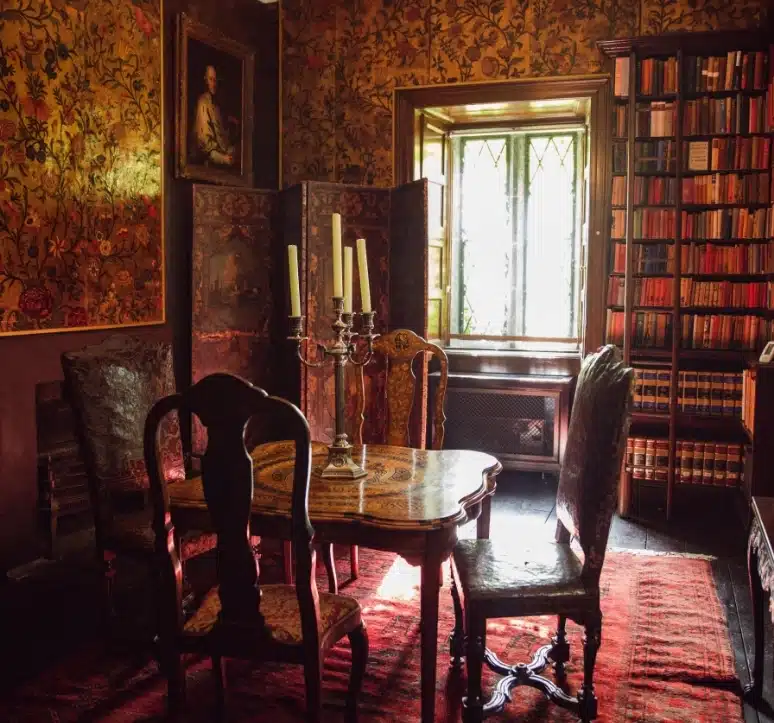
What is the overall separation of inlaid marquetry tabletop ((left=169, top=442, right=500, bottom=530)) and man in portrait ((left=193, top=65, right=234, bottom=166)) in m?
2.24

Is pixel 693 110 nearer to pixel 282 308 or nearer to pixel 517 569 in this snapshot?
pixel 282 308

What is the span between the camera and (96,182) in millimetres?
3619

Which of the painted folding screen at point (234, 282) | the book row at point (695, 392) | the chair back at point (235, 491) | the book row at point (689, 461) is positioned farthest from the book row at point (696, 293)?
the chair back at point (235, 491)

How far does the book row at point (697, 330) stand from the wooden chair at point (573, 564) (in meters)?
2.25

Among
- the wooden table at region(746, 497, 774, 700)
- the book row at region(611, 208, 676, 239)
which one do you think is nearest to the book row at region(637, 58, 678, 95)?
the book row at region(611, 208, 676, 239)

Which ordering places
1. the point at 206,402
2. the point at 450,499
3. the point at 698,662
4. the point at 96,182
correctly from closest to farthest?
the point at 206,402 < the point at 450,499 < the point at 698,662 < the point at 96,182

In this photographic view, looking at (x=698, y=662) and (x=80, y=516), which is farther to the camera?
(x=80, y=516)

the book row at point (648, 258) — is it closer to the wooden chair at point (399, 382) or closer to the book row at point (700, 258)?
the book row at point (700, 258)

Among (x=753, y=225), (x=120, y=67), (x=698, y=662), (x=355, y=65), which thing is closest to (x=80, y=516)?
(x=120, y=67)

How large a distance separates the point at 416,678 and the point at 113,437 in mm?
1281

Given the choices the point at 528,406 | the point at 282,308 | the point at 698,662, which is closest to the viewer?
the point at 698,662

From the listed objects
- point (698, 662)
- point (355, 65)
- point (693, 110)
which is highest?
point (355, 65)

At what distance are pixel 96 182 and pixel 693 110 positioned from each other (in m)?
3.06

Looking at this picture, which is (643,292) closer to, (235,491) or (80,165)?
(80,165)
